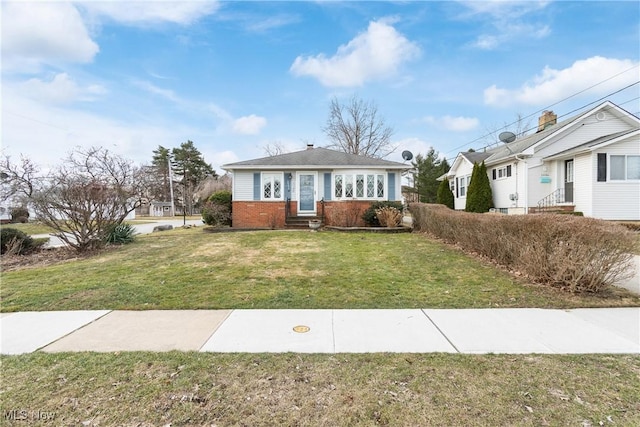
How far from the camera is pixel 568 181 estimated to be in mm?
15867

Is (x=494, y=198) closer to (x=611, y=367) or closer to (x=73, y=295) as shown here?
(x=611, y=367)

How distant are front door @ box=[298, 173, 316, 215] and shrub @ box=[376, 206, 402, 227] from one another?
11.6 ft

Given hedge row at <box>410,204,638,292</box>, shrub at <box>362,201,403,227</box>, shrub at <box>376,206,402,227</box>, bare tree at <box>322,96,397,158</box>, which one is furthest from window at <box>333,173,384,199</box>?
bare tree at <box>322,96,397,158</box>

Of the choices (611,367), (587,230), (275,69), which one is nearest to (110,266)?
(611,367)

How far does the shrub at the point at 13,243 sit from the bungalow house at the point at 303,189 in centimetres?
787

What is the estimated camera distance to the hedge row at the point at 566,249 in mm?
4520

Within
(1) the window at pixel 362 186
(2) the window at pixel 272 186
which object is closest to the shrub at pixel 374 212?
(1) the window at pixel 362 186

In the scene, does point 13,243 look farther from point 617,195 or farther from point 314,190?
point 617,195

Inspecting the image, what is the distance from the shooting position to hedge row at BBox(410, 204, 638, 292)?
4520 millimetres

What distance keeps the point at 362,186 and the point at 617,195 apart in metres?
11.6

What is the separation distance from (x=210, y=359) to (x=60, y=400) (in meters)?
1.13

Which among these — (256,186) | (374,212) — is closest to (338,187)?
(374,212)

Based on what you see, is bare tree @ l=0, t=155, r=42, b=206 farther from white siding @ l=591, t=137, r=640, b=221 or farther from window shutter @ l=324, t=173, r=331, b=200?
white siding @ l=591, t=137, r=640, b=221

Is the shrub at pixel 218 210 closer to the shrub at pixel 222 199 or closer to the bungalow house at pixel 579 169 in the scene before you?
the shrub at pixel 222 199
